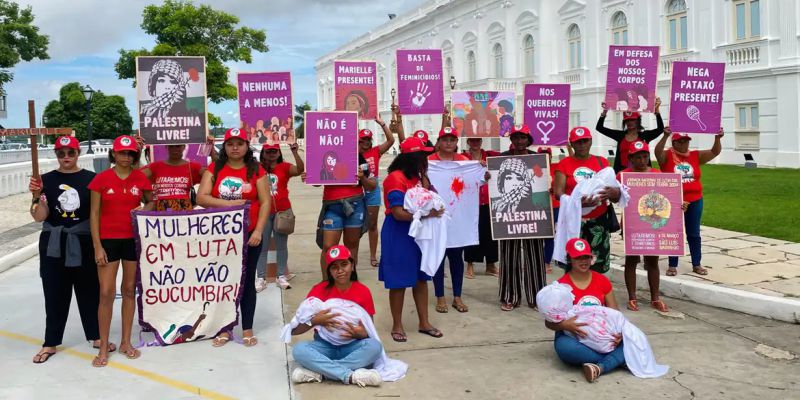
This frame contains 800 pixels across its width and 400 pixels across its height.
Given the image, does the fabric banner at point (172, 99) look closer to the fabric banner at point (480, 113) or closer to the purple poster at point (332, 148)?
the purple poster at point (332, 148)

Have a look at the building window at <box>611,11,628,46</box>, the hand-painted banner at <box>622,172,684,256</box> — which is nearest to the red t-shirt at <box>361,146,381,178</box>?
the hand-painted banner at <box>622,172,684,256</box>

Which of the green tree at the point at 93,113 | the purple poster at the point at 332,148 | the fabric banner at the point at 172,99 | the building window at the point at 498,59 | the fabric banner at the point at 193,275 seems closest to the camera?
the fabric banner at the point at 193,275

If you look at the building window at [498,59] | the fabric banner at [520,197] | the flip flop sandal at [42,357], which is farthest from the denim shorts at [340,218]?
the building window at [498,59]

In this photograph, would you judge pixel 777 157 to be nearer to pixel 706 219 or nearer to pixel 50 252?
pixel 706 219

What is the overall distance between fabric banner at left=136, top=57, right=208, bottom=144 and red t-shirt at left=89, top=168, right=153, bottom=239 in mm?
1224

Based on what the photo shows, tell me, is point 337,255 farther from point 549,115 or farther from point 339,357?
point 549,115

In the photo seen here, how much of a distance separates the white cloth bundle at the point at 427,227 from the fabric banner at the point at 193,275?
1467mm

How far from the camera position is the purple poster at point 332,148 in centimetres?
757

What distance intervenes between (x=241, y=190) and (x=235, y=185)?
0.07m

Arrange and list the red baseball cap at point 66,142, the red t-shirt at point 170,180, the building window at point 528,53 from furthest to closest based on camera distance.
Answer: the building window at point 528,53
the red t-shirt at point 170,180
the red baseball cap at point 66,142

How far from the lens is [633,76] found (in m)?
8.78

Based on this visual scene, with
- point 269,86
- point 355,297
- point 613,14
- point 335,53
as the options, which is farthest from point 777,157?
point 335,53

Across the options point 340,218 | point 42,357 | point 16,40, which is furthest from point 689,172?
point 16,40

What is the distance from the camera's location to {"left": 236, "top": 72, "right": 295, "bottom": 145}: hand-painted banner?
8.16 m
